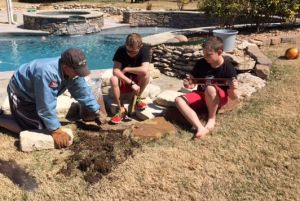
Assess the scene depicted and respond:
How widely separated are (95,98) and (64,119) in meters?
0.49

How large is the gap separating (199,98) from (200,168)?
47.3 inches

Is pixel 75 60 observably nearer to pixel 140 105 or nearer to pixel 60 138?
pixel 60 138

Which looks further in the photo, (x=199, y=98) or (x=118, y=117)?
(x=118, y=117)

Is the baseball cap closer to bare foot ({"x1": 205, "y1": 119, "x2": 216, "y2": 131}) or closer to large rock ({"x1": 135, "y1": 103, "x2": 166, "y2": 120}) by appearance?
large rock ({"x1": 135, "y1": 103, "x2": 166, "y2": 120})

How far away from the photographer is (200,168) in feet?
13.0

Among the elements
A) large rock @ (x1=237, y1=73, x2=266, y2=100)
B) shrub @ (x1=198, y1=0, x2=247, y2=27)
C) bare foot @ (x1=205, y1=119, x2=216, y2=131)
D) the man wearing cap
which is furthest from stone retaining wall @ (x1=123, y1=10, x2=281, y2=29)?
the man wearing cap

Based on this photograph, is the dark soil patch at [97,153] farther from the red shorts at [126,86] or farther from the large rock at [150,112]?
the red shorts at [126,86]

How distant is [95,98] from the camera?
5168 millimetres

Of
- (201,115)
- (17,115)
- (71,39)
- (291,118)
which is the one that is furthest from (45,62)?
(71,39)

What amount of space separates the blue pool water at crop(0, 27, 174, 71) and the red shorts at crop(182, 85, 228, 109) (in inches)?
264

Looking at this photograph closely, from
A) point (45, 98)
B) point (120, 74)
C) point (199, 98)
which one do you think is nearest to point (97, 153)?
point (45, 98)

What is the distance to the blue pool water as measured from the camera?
12312 millimetres

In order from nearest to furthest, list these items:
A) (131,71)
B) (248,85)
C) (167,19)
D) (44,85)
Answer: (44,85)
(131,71)
(248,85)
(167,19)

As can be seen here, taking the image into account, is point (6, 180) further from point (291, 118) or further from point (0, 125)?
point (291, 118)
